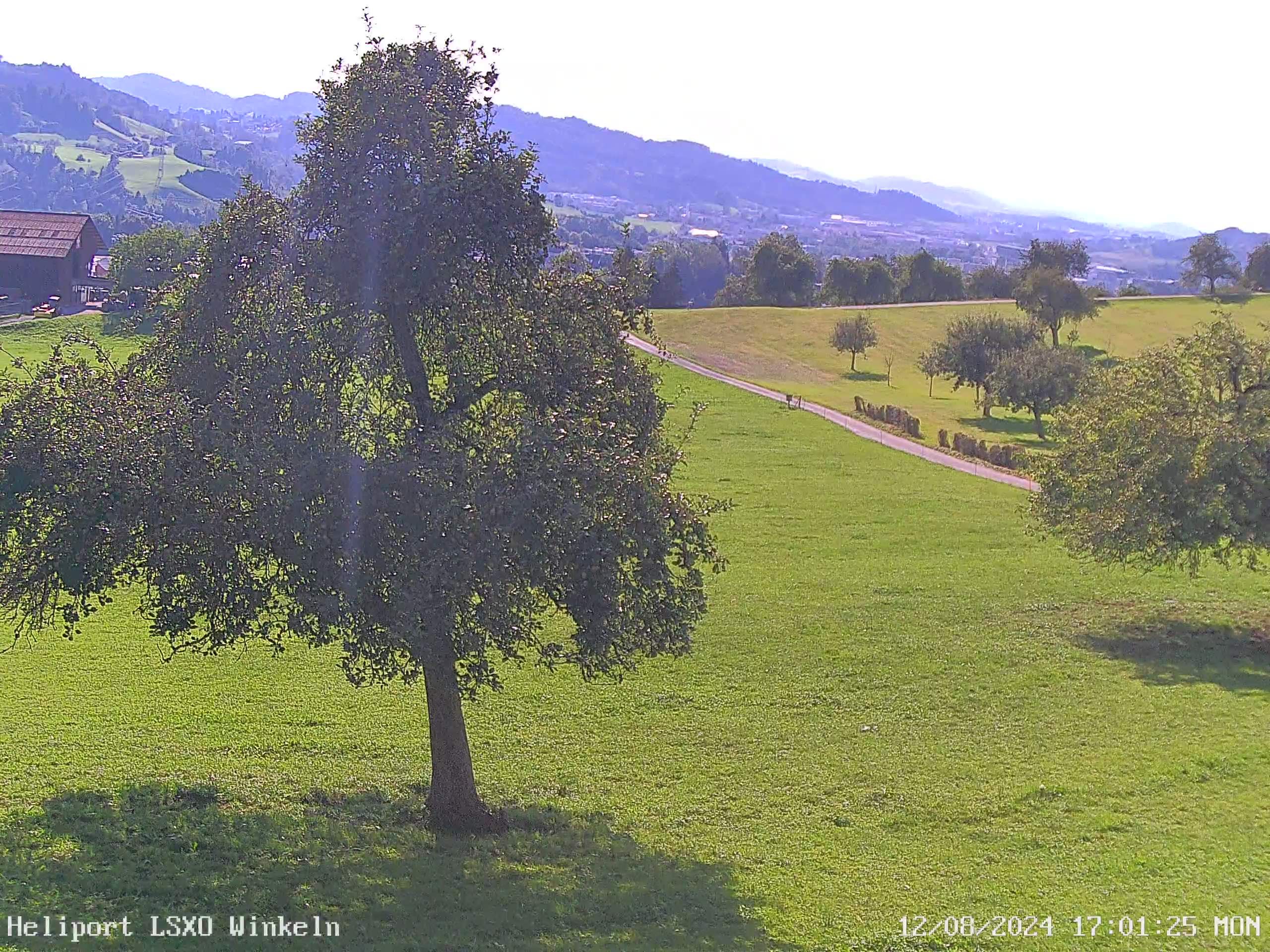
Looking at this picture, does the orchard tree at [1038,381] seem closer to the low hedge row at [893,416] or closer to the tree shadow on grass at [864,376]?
the low hedge row at [893,416]

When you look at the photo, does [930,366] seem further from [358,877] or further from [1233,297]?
[358,877]

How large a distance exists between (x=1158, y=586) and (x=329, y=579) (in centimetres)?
3056

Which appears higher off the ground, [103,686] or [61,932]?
[61,932]

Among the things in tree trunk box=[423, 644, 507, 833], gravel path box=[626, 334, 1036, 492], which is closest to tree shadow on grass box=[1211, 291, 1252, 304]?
gravel path box=[626, 334, 1036, 492]

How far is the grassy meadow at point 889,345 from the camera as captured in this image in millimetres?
82000

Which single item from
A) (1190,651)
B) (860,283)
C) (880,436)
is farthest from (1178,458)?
(860,283)

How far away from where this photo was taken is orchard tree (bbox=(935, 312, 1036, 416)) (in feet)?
277

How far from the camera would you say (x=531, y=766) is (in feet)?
63.3

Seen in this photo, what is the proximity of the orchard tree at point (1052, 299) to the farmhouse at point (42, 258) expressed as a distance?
80.9 m

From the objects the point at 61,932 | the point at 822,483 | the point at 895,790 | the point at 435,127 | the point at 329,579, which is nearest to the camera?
the point at 61,932

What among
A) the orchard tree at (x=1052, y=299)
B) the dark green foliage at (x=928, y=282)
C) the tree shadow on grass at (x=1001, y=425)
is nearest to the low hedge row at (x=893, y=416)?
the tree shadow on grass at (x=1001, y=425)

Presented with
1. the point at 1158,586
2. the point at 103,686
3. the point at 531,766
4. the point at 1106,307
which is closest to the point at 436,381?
the point at 531,766

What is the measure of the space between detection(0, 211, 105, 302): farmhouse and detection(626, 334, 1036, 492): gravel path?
43.3 m

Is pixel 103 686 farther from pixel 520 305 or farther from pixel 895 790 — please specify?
pixel 895 790
